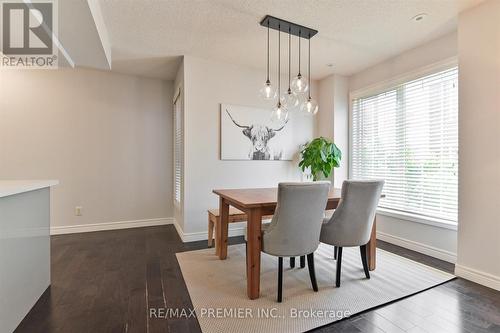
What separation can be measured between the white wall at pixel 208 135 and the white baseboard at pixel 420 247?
1.93 meters

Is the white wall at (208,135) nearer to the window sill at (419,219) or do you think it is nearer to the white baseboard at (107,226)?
the white baseboard at (107,226)

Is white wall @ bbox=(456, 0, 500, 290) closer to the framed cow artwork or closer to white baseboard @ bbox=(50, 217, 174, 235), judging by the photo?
the framed cow artwork

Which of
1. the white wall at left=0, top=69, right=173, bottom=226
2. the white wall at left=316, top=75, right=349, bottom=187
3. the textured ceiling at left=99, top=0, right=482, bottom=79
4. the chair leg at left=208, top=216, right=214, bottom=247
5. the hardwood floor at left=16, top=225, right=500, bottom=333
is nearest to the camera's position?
the hardwood floor at left=16, top=225, right=500, bottom=333

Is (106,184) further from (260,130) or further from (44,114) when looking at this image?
(260,130)

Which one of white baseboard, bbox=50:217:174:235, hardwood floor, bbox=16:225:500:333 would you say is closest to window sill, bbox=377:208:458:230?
hardwood floor, bbox=16:225:500:333

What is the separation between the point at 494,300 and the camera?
6.66ft

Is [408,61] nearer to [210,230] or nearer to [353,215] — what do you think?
[353,215]

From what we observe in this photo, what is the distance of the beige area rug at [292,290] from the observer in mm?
1764

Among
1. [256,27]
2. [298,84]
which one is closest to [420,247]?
[298,84]

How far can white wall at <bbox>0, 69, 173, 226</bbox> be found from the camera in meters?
3.66

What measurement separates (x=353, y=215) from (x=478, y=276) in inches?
52.2

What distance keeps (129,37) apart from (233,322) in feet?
10.2
